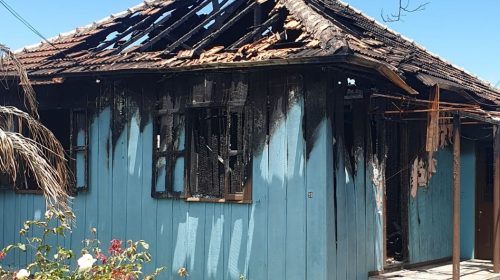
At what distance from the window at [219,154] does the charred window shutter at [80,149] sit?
73.2 inches

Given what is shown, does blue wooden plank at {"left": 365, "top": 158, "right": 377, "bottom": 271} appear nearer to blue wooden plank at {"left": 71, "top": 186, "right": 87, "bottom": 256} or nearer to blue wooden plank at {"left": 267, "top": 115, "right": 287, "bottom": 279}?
blue wooden plank at {"left": 267, "top": 115, "right": 287, "bottom": 279}

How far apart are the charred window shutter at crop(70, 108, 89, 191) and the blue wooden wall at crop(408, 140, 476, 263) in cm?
481

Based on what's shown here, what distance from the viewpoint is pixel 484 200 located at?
34.5 ft

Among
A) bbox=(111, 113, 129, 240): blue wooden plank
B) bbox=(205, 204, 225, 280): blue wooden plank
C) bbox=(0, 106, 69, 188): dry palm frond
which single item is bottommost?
bbox=(205, 204, 225, 280): blue wooden plank

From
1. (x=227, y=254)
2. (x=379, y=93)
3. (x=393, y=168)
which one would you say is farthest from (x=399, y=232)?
(x=227, y=254)

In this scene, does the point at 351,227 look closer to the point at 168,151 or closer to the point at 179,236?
the point at 179,236

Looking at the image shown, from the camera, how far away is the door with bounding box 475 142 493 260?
1046 cm

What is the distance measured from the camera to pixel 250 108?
24.2ft

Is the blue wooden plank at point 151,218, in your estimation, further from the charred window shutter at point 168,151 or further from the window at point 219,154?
the window at point 219,154

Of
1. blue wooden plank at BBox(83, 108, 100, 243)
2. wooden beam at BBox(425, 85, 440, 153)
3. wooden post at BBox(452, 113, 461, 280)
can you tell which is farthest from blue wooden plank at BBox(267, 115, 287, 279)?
blue wooden plank at BBox(83, 108, 100, 243)

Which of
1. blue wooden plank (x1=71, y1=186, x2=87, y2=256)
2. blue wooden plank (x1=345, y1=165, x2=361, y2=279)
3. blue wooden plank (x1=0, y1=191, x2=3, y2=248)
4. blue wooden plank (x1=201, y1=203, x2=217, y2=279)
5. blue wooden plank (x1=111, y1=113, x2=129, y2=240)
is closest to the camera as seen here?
blue wooden plank (x1=345, y1=165, x2=361, y2=279)

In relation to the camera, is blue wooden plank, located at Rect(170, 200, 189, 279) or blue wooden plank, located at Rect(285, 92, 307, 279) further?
blue wooden plank, located at Rect(170, 200, 189, 279)

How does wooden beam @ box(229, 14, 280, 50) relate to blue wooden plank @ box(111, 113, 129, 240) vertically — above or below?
above

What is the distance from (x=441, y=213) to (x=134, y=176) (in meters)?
4.97
